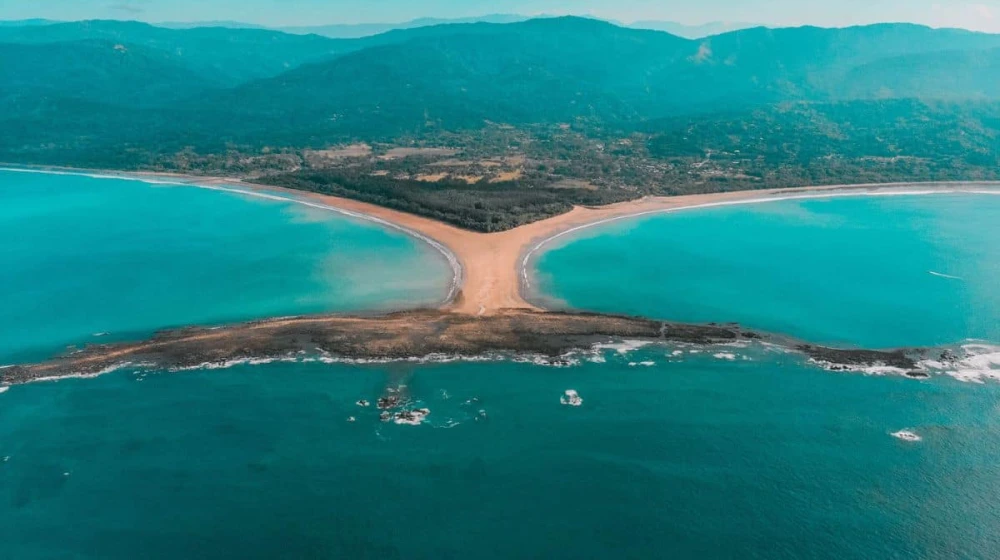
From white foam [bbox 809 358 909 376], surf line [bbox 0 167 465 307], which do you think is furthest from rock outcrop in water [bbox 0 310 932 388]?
surf line [bbox 0 167 465 307]

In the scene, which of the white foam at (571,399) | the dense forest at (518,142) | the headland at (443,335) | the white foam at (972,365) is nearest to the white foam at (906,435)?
the headland at (443,335)

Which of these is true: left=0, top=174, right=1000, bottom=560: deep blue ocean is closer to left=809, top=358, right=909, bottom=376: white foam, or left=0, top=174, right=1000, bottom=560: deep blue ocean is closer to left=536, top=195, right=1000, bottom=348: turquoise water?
left=536, top=195, right=1000, bottom=348: turquoise water

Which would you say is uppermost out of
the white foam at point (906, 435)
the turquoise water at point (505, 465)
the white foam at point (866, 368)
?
the white foam at point (866, 368)

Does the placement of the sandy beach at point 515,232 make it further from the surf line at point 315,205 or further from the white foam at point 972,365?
the white foam at point 972,365

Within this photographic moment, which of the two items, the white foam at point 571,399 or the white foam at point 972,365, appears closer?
the white foam at point 571,399

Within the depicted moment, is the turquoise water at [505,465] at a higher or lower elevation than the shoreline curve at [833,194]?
lower

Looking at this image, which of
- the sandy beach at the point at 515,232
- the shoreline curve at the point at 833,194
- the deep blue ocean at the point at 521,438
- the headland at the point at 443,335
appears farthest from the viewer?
the shoreline curve at the point at 833,194

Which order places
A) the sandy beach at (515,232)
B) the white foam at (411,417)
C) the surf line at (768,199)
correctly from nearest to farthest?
the white foam at (411,417) < the sandy beach at (515,232) < the surf line at (768,199)
